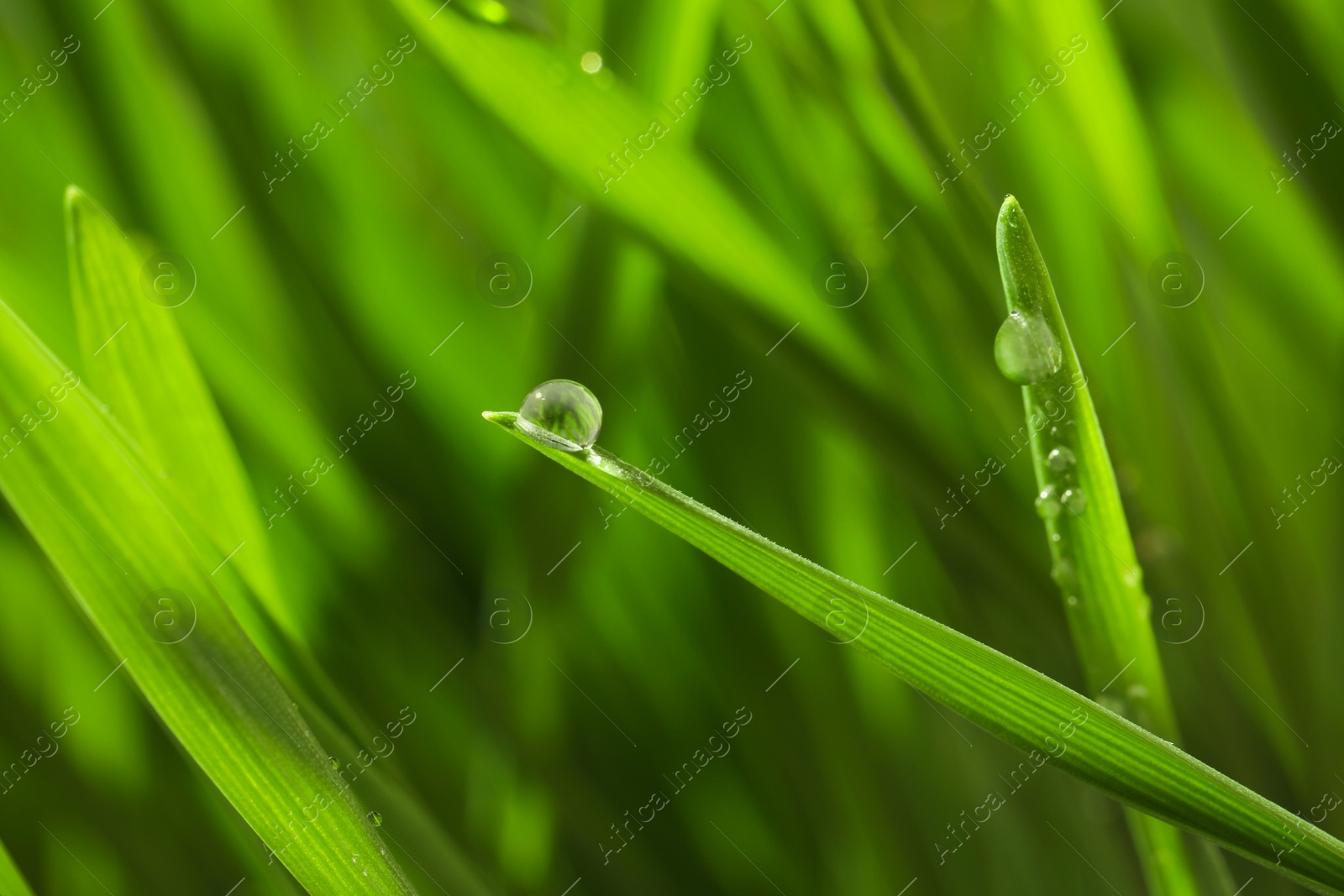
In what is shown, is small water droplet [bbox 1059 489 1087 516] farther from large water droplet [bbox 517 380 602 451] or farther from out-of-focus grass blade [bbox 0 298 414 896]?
out-of-focus grass blade [bbox 0 298 414 896]

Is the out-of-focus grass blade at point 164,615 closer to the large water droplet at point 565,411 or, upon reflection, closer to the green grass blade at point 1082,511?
the large water droplet at point 565,411

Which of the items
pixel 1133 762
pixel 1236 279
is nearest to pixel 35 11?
pixel 1133 762

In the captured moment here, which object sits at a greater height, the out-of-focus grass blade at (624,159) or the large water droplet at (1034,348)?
the out-of-focus grass blade at (624,159)

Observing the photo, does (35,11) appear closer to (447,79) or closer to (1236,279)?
(447,79)

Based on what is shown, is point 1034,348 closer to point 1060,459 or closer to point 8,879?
point 1060,459

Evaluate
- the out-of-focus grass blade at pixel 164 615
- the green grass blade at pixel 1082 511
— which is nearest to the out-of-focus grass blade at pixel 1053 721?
the green grass blade at pixel 1082 511

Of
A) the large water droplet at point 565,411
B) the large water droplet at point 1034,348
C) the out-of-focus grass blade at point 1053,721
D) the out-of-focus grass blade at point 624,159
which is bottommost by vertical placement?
the out-of-focus grass blade at point 1053,721

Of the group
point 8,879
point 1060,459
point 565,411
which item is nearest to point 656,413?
point 565,411
